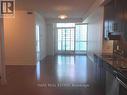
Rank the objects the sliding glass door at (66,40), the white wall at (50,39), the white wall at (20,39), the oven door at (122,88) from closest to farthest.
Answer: the oven door at (122,88) → the white wall at (20,39) → the white wall at (50,39) → the sliding glass door at (66,40)

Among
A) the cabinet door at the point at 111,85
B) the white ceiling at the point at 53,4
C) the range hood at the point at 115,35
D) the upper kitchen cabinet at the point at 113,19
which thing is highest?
the white ceiling at the point at 53,4

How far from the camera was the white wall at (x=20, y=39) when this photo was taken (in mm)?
7273

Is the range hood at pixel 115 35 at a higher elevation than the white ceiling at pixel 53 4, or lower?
lower

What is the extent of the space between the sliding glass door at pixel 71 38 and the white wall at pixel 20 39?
16.4ft

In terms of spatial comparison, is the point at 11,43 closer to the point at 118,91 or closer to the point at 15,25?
the point at 15,25

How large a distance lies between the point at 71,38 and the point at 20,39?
557 centimetres

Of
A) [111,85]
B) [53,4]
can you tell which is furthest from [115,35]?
[53,4]

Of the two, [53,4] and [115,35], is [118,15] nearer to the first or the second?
[115,35]

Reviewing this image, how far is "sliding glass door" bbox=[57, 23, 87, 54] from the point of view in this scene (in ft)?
39.3

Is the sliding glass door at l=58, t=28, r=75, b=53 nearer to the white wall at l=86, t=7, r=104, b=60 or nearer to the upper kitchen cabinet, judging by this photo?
the white wall at l=86, t=7, r=104, b=60

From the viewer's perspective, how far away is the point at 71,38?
12.3 metres


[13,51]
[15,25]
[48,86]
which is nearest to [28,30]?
[15,25]

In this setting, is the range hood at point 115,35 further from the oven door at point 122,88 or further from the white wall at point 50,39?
the white wall at point 50,39

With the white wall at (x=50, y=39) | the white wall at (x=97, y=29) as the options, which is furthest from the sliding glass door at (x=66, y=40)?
the white wall at (x=97, y=29)
